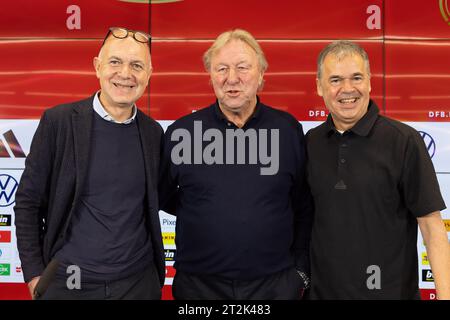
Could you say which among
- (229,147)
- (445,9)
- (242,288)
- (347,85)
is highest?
(445,9)

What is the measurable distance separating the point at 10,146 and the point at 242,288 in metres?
2.17

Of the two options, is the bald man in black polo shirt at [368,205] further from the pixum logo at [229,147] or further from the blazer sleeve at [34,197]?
the blazer sleeve at [34,197]

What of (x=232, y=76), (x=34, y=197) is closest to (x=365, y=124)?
(x=232, y=76)

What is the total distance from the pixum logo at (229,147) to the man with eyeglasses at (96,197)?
0.48ft

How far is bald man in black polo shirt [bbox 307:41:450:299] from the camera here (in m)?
1.86

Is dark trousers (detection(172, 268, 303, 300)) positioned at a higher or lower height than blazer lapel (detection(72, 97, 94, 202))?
lower

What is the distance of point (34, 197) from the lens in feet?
6.39

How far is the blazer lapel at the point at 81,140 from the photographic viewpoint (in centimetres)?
186

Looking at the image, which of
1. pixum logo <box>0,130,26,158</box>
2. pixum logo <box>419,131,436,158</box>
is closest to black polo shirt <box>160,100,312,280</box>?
Result: pixum logo <box>419,131,436,158</box>

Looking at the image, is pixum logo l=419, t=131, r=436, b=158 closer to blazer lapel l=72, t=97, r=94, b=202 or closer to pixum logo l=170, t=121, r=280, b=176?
pixum logo l=170, t=121, r=280, b=176

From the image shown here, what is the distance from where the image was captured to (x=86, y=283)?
186 cm

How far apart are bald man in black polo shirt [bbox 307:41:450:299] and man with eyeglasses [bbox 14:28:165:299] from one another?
2.39 feet

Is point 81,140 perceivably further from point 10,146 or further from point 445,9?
point 445,9

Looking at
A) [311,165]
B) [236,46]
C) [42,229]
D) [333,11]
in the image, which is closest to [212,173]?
[311,165]
